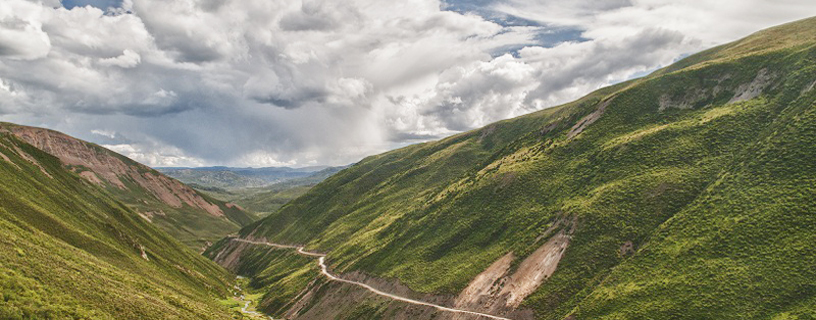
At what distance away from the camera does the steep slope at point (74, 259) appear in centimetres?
4750

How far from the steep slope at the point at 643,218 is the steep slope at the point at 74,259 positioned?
45.7m

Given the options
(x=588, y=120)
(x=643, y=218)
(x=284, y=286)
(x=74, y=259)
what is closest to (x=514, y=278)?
(x=643, y=218)

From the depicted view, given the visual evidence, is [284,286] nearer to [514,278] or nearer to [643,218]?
[514,278]

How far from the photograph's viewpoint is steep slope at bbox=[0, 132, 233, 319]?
47.5 m

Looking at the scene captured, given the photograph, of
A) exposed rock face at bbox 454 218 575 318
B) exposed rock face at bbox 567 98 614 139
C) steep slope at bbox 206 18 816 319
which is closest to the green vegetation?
steep slope at bbox 206 18 816 319

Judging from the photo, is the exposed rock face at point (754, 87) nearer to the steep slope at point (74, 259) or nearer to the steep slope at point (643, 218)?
the steep slope at point (643, 218)

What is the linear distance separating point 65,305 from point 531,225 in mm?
97616

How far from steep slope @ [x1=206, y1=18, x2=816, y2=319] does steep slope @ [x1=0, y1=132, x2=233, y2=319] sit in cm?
4565

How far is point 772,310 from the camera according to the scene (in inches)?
2345

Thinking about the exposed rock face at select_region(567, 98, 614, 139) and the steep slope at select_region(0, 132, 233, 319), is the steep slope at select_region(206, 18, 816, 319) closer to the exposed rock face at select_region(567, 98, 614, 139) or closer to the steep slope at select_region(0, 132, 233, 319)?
the exposed rock face at select_region(567, 98, 614, 139)

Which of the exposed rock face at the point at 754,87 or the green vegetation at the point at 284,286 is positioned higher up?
the exposed rock face at the point at 754,87

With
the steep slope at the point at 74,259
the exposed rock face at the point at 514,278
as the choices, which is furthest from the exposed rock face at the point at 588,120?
the steep slope at the point at 74,259

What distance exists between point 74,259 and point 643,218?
4480 inches

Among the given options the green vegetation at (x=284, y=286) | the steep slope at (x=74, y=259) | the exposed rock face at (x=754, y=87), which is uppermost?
the exposed rock face at (x=754, y=87)
